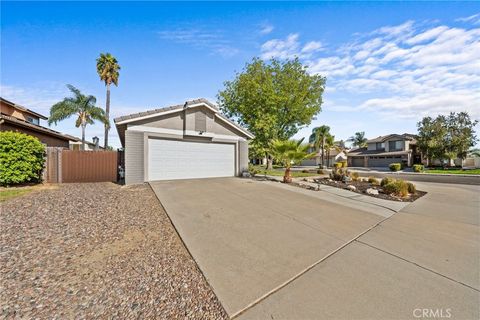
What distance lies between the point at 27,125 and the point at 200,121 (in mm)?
10911

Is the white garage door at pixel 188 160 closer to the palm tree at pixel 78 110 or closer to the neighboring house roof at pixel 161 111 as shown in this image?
the neighboring house roof at pixel 161 111

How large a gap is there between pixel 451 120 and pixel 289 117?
22.6 metres

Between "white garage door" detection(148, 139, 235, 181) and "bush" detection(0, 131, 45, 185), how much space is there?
16.1ft

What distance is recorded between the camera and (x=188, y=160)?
1127cm

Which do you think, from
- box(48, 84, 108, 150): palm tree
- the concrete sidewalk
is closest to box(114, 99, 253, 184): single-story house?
the concrete sidewalk

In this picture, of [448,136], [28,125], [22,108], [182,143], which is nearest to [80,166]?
[182,143]

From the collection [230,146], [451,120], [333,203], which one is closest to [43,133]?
[230,146]

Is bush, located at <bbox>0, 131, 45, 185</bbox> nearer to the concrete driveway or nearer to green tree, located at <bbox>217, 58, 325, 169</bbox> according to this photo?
the concrete driveway

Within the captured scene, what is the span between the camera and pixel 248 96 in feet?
69.3

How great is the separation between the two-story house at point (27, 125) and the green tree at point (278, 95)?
16.1m

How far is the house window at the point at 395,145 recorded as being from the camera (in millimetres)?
33075

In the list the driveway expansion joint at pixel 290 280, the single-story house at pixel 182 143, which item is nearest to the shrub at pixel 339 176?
the single-story house at pixel 182 143

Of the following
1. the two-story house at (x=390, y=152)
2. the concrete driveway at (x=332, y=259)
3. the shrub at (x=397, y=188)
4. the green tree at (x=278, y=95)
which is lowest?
the concrete driveway at (x=332, y=259)

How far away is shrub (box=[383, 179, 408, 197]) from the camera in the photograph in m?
8.27
